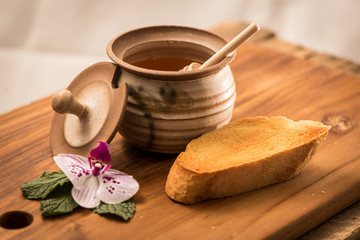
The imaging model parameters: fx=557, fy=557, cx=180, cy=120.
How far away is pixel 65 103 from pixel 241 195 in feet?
1.62

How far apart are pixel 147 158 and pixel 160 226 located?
0.29 m

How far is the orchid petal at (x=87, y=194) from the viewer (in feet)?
4.33

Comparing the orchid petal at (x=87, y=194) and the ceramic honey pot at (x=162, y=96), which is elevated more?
the ceramic honey pot at (x=162, y=96)

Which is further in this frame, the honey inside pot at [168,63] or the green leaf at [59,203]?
the honey inside pot at [168,63]

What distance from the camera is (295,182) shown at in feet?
4.74

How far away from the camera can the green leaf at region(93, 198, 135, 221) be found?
50.7 inches

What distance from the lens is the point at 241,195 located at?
4.56 ft

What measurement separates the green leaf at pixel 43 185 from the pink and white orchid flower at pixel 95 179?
0.04 m

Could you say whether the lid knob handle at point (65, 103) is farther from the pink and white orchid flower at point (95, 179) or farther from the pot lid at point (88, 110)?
the pink and white orchid flower at point (95, 179)

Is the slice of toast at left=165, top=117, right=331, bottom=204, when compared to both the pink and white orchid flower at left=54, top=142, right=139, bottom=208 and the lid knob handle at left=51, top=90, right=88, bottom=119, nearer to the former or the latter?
the pink and white orchid flower at left=54, top=142, right=139, bottom=208

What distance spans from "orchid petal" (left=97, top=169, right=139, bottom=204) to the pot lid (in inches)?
3.7

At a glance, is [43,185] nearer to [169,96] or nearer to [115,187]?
[115,187]

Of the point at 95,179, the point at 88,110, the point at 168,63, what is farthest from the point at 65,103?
the point at 168,63

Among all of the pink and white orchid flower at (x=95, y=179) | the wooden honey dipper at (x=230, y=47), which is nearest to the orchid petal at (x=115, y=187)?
the pink and white orchid flower at (x=95, y=179)
